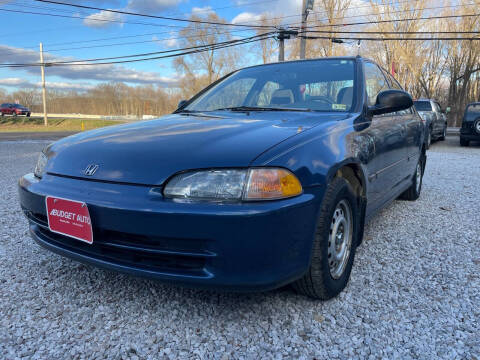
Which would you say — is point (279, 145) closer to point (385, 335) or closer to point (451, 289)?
point (385, 335)

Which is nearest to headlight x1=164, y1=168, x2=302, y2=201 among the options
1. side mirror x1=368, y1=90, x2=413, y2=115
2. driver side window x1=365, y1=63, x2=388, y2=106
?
side mirror x1=368, y1=90, x2=413, y2=115

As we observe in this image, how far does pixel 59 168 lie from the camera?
1.95 metres

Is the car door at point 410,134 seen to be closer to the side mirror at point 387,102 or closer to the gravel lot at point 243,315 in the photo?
the side mirror at point 387,102

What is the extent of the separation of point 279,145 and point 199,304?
0.97 metres

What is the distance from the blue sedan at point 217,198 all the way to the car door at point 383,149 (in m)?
0.14

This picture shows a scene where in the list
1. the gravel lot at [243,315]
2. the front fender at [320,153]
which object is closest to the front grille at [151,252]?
the gravel lot at [243,315]

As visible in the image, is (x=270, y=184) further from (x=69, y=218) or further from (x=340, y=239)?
(x=69, y=218)

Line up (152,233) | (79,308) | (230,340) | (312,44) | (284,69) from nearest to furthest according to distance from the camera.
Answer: (152,233), (230,340), (79,308), (284,69), (312,44)

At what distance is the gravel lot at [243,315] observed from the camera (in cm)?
159

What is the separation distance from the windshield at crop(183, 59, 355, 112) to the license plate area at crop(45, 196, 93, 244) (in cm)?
143

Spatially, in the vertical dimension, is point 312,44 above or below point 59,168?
above

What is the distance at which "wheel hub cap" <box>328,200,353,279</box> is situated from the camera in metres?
1.99

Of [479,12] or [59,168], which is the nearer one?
[59,168]

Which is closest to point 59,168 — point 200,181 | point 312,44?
point 200,181
